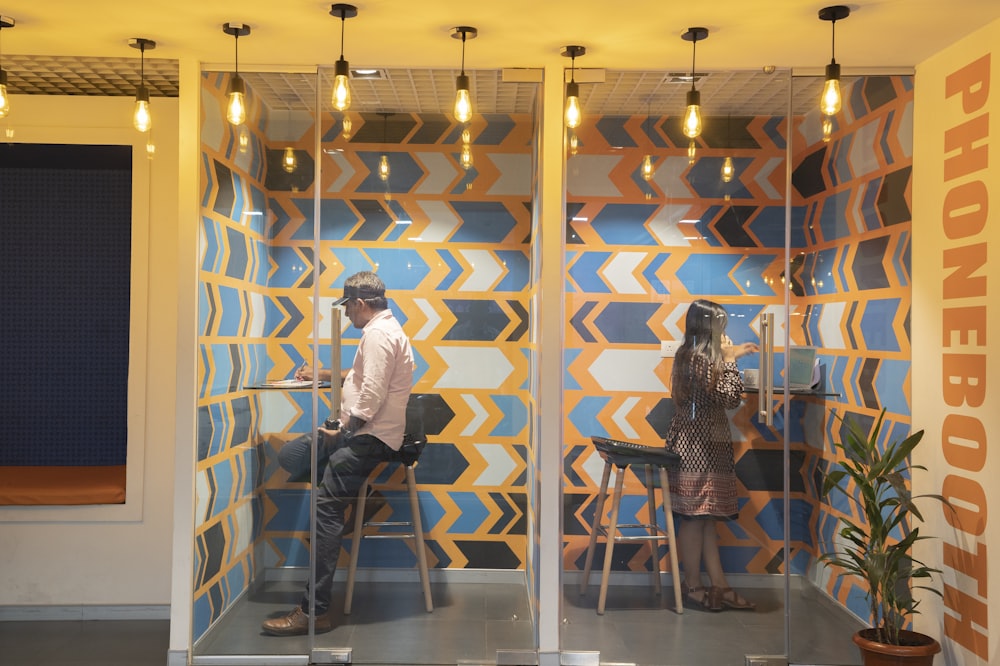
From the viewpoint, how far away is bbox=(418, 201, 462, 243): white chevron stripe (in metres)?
4.21

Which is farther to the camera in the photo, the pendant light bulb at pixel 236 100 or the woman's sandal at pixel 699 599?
the woman's sandal at pixel 699 599

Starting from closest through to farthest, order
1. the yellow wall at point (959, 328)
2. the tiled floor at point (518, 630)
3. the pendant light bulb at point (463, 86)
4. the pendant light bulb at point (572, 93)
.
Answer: the yellow wall at point (959, 328) < the pendant light bulb at point (463, 86) < the pendant light bulb at point (572, 93) < the tiled floor at point (518, 630)

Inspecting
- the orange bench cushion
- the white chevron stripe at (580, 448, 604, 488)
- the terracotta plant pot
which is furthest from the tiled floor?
the orange bench cushion

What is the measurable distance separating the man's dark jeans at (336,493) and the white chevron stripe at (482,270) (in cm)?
87

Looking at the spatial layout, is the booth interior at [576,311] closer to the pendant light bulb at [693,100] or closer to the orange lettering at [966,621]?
the pendant light bulb at [693,100]

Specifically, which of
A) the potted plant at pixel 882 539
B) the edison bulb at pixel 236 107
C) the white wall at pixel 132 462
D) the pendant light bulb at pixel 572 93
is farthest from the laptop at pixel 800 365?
the white wall at pixel 132 462

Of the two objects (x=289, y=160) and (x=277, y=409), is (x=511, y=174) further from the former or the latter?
(x=277, y=409)

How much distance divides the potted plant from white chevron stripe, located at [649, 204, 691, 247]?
46.0 inches

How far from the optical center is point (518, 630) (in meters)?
4.28

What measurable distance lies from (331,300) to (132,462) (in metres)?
1.72

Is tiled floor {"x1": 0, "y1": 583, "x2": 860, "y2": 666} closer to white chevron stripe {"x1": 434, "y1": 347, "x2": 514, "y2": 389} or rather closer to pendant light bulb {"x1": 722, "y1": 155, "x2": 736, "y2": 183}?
white chevron stripe {"x1": 434, "y1": 347, "x2": 514, "y2": 389}

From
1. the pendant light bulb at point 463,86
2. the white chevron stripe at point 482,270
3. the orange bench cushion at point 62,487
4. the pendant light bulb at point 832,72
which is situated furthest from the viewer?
the orange bench cushion at point 62,487

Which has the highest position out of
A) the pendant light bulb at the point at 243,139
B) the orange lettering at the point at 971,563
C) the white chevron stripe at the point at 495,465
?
the pendant light bulb at the point at 243,139

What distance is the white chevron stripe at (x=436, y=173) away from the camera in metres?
4.21
